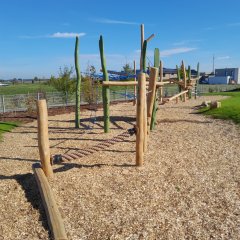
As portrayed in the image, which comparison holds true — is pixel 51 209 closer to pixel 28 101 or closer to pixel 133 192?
pixel 133 192

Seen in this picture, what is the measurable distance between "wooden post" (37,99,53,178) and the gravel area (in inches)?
14.3

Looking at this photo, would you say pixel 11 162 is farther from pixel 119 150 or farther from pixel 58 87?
pixel 58 87

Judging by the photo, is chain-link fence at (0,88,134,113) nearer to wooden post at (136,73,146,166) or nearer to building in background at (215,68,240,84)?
wooden post at (136,73,146,166)

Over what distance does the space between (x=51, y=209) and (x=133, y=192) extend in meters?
1.49

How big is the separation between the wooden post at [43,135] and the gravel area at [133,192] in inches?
14.3

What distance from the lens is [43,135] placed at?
521 cm

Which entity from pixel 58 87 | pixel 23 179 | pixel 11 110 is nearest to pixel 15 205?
pixel 23 179

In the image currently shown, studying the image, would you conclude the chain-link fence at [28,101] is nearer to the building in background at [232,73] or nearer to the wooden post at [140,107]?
the wooden post at [140,107]

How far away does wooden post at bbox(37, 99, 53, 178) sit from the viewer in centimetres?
509

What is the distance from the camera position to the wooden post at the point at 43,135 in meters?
5.09

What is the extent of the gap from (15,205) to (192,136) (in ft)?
21.0

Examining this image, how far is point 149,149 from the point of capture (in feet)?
25.3

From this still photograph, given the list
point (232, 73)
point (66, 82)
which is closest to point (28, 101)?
point (66, 82)

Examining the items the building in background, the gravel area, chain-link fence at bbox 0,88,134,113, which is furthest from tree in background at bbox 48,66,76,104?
the building in background
